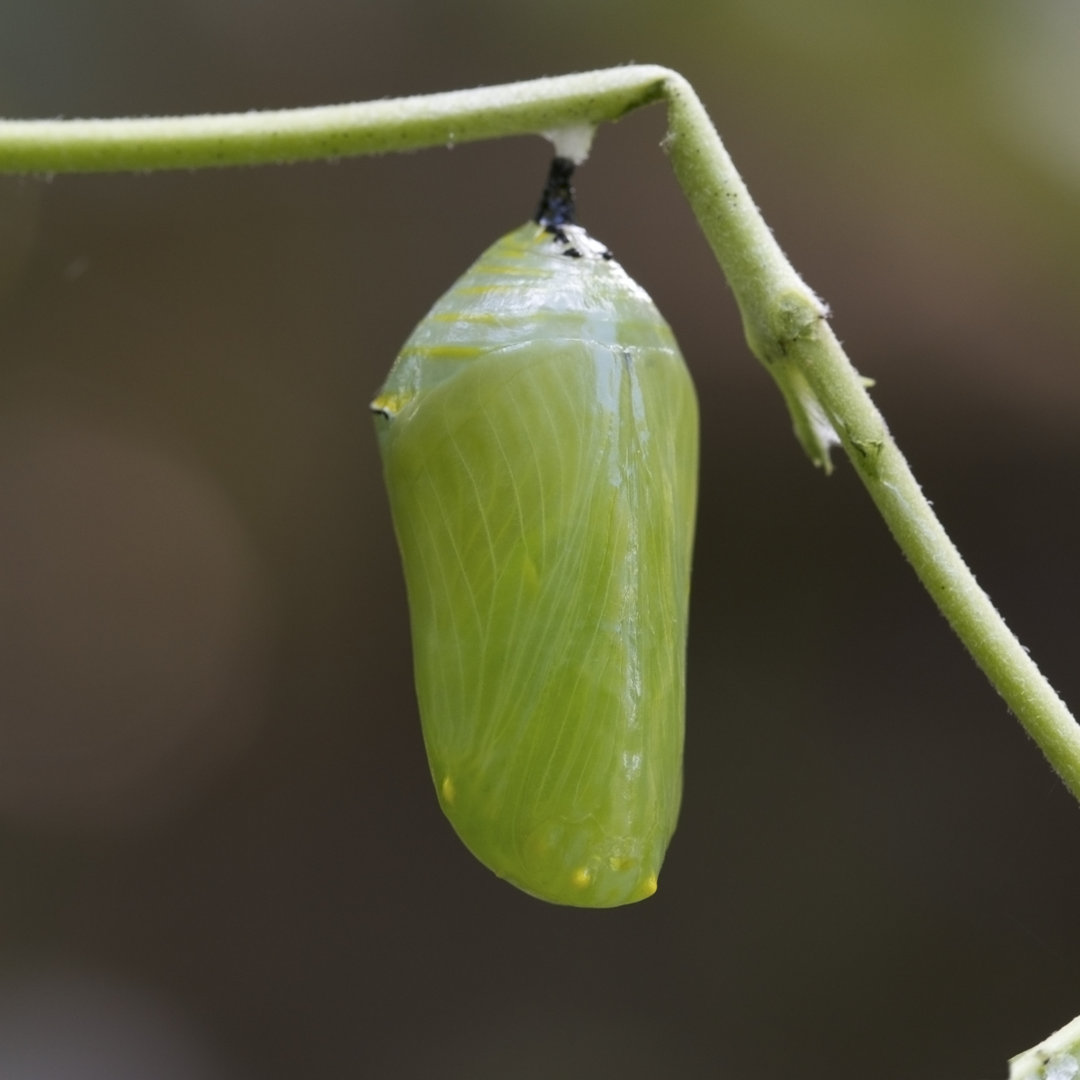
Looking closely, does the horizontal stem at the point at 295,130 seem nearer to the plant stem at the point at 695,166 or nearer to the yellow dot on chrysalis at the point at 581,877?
the plant stem at the point at 695,166

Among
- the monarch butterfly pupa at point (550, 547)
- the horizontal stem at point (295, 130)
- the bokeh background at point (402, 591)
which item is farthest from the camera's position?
the bokeh background at point (402, 591)

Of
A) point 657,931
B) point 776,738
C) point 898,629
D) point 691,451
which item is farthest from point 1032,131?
point 691,451

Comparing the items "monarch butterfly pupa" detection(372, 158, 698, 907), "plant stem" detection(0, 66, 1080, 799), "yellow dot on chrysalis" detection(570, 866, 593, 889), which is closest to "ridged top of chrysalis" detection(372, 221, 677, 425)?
"monarch butterfly pupa" detection(372, 158, 698, 907)

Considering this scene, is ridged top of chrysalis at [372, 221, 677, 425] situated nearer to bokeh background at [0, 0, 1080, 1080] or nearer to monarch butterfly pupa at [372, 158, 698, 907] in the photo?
monarch butterfly pupa at [372, 158, 698, 907]

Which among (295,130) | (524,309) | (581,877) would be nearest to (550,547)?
(524,309)

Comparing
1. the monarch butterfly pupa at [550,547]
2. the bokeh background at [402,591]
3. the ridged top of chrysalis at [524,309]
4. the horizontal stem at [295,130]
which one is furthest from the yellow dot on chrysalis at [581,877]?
the bokeh background at [402,591]

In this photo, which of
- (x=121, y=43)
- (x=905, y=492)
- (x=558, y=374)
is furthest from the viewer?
(x=121, y=43)

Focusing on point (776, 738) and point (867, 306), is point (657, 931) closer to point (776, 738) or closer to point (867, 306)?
point (776, 738)
